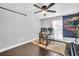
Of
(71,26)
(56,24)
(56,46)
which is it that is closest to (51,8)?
(56,24)

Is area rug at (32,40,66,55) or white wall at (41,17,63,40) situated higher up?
white wall at (41,17,63,40)

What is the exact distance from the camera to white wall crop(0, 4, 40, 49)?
161cm

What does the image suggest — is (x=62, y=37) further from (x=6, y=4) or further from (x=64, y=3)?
(x=6, y=4)

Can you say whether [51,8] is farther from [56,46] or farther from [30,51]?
[30,51]

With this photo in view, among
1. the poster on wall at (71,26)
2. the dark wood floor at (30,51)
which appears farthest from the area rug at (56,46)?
the poster on wall at (71,26)

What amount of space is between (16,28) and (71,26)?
977mm

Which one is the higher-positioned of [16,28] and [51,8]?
[51,8]

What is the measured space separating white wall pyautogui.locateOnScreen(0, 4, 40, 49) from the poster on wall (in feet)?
1.59

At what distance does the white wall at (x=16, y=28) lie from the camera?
161cm

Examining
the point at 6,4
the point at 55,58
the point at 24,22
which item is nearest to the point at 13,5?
the point at 6,4

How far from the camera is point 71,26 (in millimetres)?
1694

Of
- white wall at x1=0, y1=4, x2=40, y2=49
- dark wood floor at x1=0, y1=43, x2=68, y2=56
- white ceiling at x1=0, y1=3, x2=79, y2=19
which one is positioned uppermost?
white ceiling at x1=0, y1=3, x2=79, y2=19

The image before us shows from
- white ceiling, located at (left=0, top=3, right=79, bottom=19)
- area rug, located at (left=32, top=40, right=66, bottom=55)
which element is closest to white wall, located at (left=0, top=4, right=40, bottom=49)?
white ceiling, located at (left=0, top=3, right=79, bottom=19)

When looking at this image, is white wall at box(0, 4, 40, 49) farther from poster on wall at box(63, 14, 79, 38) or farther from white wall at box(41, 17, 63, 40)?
poster on wall at box(63, 14, 79, 38)
